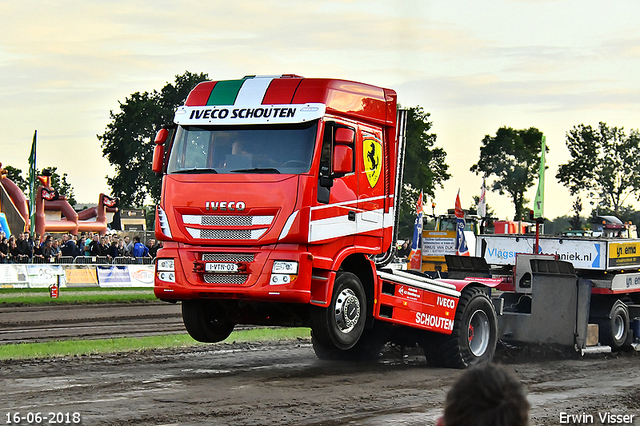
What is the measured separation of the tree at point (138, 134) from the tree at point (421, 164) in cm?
1992

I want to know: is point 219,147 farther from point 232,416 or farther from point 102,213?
point 102,213

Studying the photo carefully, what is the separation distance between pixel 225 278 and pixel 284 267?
0.73m

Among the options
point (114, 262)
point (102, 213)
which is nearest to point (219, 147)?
point (114, 262)

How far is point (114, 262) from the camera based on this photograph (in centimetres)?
3047

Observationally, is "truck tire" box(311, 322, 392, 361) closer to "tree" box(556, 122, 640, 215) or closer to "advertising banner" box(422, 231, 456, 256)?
"advertising banner" box(422, 231, 456, 256)

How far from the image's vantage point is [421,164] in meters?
76.4

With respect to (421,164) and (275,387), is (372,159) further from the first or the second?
(421,164)

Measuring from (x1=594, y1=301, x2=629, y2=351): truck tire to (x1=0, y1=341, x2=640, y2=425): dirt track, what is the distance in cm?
35

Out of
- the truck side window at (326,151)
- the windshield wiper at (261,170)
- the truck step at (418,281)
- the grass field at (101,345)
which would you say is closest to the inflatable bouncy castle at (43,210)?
the grass field at (101,345)

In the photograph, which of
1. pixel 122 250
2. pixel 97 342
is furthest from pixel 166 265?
pixel 122 250

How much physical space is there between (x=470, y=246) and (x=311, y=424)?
30.8 metres

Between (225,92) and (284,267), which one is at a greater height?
(225,92)

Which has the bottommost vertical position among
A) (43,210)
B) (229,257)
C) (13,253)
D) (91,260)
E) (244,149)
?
(91,260)

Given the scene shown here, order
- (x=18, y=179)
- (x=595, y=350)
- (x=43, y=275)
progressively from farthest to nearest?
(x=18, y=179) < (x=43, y=275) < (x=595, y=350)
